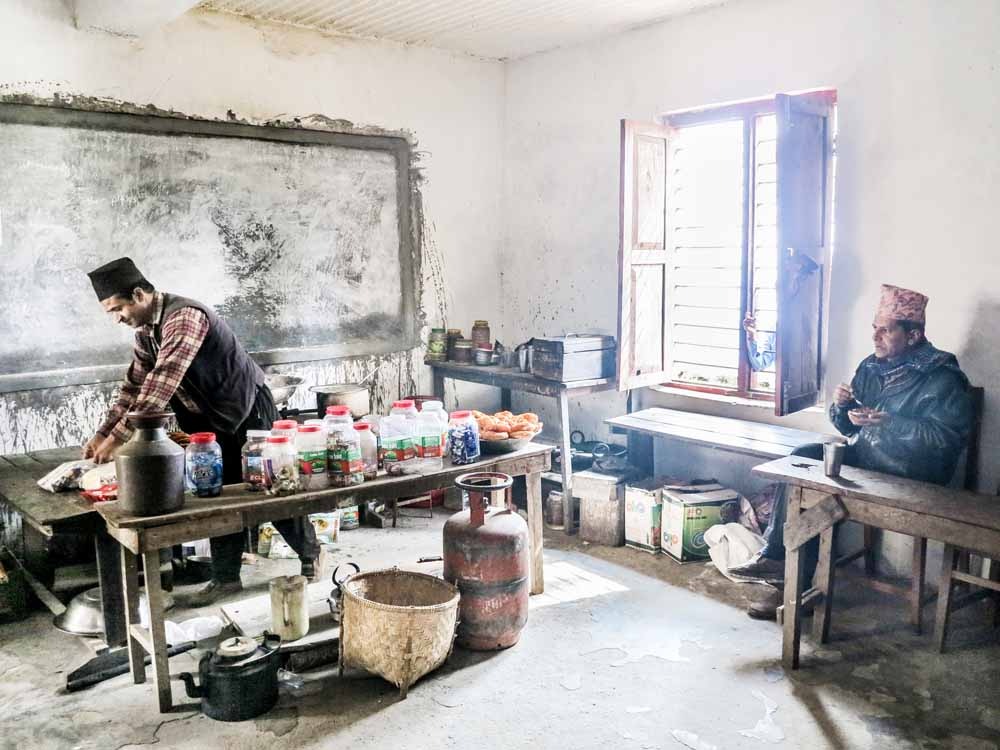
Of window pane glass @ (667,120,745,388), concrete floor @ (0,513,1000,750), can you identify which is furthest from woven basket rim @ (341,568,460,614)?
window pane glass @ (667,120,745,388)

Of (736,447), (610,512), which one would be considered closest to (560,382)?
(610,512)

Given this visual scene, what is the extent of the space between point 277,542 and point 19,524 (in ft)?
4.76

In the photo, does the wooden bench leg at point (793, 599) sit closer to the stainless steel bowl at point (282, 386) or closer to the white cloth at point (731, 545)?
the white cloth at point (731, 545)

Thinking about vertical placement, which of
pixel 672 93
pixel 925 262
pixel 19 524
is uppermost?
pixel 672 93

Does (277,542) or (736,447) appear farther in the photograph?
(277,542)

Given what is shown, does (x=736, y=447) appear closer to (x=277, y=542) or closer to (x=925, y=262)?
(x=925, y=262)

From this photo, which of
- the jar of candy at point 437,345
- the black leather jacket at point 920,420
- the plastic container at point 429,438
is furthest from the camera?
the jar of candy at point 437,345

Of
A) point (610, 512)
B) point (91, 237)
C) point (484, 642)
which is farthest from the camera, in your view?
point (610, 512)

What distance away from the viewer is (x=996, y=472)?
4414 millimetres

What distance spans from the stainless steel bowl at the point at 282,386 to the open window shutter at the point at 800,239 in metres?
2.94

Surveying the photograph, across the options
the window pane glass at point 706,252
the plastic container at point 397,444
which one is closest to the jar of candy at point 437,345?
the window pane glass at point 706,252

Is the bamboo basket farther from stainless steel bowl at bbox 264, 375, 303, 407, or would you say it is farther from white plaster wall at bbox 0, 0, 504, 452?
white plaster wall at bbox 0, 0, 504, 452

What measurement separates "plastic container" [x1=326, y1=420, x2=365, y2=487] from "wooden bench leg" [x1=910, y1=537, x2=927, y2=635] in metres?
2.79

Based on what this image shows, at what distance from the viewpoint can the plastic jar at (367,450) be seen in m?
3.76
